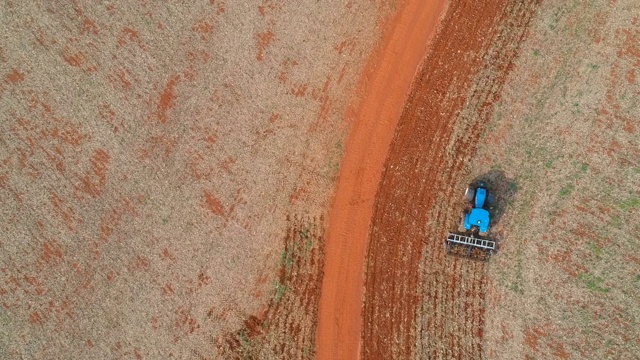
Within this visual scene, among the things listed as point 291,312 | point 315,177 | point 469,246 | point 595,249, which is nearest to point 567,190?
point 595,249

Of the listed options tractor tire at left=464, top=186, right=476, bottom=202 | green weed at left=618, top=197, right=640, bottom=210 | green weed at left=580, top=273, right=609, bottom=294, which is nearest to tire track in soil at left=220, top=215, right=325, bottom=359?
tractor tire at left=464, top=186, right=476, bottom=202

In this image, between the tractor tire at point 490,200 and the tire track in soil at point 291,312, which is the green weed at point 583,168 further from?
the tire track in soil at point 291,312

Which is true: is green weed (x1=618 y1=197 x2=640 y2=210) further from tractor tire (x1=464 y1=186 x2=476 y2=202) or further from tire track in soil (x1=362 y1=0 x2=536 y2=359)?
tire track in soil (x1=362 y1=0 x2=536 y2=359)

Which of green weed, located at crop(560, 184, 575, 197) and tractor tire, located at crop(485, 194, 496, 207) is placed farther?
tractor tire, located at crop(485, 194, 496, 207)

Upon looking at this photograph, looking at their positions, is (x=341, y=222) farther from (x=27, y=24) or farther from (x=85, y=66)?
(x=27, y=24)

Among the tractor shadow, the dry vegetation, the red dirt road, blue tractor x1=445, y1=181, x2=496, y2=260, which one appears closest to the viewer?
the dry vegetation

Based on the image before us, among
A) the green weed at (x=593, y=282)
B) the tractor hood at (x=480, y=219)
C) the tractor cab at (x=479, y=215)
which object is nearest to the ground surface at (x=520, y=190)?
the green weed at (x=593, y=282)
